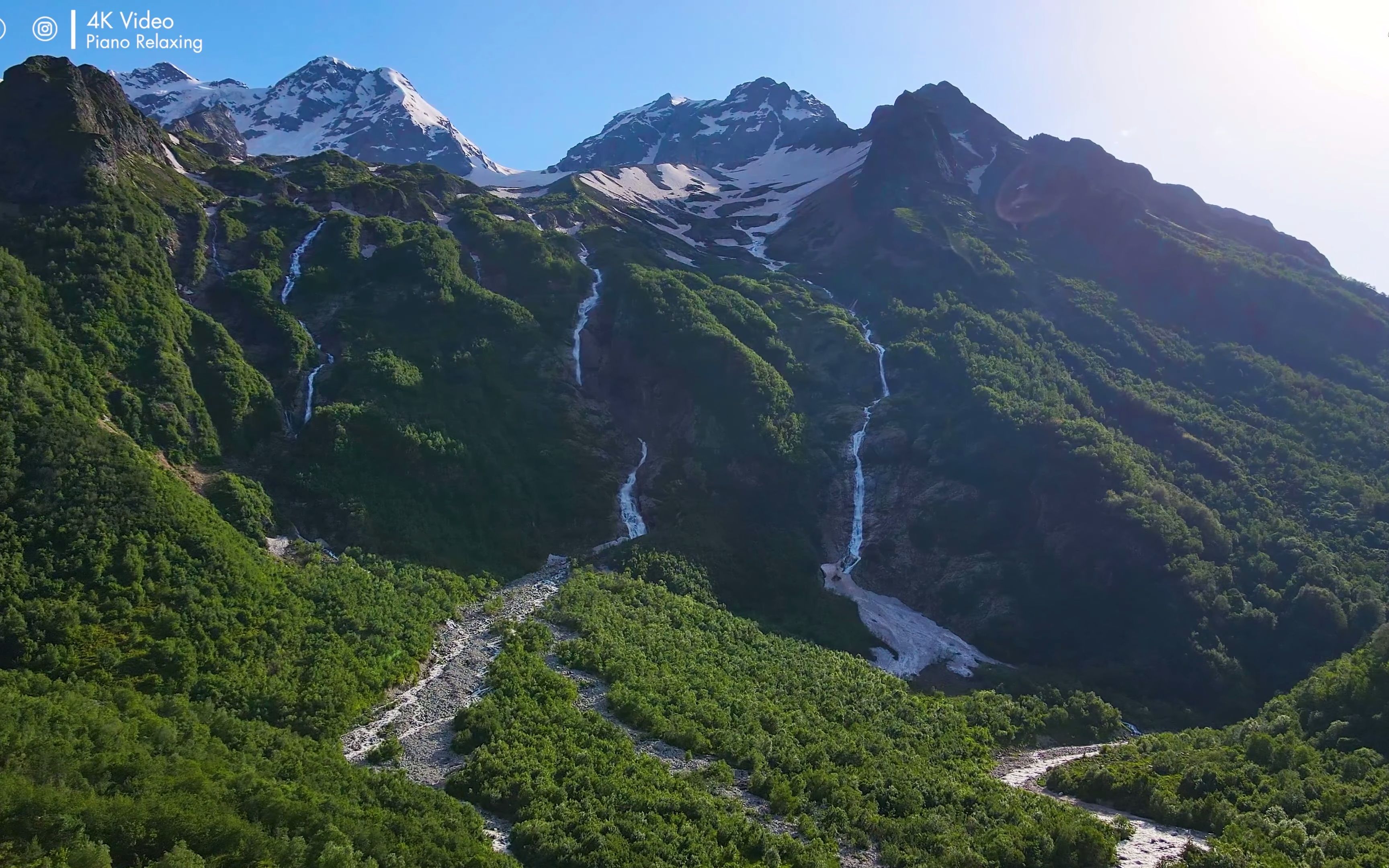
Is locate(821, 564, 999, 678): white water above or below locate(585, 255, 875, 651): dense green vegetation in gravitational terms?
below

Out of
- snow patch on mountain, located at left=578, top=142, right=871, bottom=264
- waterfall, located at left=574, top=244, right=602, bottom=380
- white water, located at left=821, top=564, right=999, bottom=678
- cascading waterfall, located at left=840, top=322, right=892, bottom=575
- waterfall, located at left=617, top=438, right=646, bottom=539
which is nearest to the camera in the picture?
white water, located at left=821, top=564, right=999, bottom=678

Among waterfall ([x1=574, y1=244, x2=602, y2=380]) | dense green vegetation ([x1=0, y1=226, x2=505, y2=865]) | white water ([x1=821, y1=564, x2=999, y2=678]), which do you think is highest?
waterfall ([x1=574, y1=244, x2=602, y2=380])

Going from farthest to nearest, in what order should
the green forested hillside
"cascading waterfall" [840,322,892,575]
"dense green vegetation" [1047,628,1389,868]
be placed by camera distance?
"cascading waterfall" [840,322,892,575]
the green forested hillside
"dense green vegetation" [1047,628,1389,868]

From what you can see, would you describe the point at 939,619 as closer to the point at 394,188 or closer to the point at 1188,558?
the point at 1188,558

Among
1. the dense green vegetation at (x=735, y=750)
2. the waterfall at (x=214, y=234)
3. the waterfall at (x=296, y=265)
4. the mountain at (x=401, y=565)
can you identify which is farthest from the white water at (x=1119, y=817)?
the waterfall at (x=214, y=234)

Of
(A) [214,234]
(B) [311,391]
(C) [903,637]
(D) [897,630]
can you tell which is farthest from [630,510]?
(A) [214,234]

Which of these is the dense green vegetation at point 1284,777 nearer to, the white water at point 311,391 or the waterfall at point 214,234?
the white water at point 311,391

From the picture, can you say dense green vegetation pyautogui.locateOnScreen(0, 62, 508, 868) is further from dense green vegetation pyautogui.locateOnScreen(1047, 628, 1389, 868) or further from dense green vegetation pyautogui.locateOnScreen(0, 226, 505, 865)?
dense green vegetation pyautogui.locateOnScreen(1047, 628, 1389, 868)

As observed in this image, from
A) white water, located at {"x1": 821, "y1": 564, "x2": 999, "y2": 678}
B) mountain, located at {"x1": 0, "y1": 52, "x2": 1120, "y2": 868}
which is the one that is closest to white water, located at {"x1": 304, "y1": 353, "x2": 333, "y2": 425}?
mountain, located at {"x1": 0, "y1": 52, "x2": 1120, "y2": 868}
